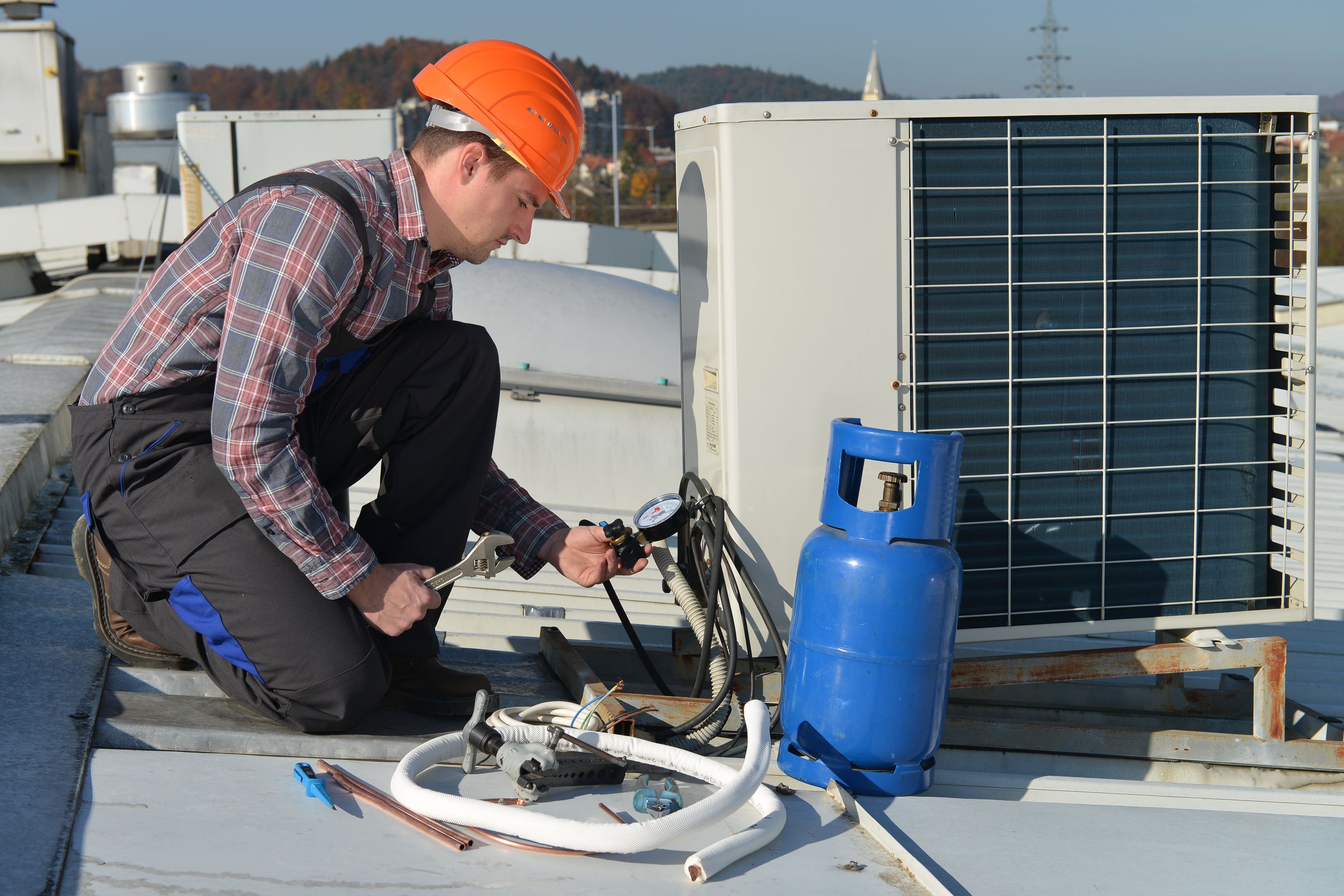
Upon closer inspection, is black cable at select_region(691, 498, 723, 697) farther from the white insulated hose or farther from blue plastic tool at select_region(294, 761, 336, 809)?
blue plastic tool at select_region(294, 761, 336, 809)

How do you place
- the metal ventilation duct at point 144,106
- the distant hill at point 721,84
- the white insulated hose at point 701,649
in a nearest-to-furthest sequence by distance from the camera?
the white insulated hose at point 701,649 < the metal ventilation duct at point 144,106 < the distant hill at point 721,84

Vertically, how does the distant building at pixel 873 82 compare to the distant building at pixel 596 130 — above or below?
below

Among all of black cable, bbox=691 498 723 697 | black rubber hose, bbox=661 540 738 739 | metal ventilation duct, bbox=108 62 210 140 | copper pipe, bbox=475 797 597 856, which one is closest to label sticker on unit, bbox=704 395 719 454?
black cable, bbox=691 498 723 697

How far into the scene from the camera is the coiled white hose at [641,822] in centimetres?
169

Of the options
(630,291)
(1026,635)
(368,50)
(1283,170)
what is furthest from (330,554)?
(368,50)

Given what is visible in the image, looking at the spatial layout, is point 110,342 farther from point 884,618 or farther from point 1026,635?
point 1026,635

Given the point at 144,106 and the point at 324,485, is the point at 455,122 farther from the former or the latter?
the point at 144,106

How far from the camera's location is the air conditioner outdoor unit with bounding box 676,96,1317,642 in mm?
2418

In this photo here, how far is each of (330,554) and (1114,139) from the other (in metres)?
1.82

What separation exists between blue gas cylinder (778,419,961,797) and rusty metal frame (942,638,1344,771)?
0.47 meters

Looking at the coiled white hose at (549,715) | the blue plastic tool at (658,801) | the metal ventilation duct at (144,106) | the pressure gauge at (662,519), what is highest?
the metal ventilation duct at (144,106)

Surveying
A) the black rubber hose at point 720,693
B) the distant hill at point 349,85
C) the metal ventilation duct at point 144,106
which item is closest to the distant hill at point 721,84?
the distant hill at point 349,85

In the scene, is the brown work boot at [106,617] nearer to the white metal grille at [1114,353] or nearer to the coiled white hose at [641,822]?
the coiled white hose at [641,822]

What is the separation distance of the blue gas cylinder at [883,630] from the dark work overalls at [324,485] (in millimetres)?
781
